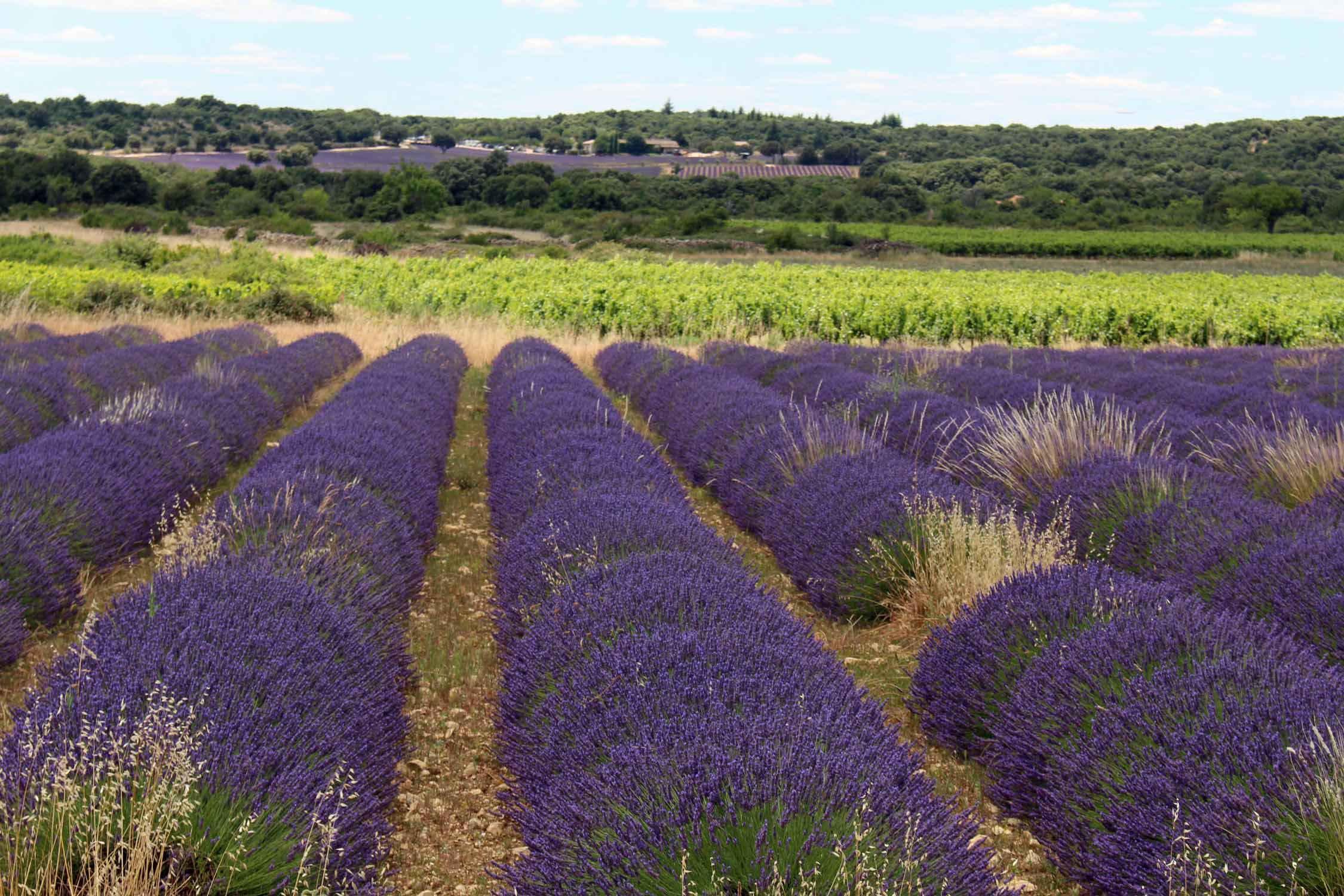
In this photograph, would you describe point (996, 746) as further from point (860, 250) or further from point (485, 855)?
point (860, 250)

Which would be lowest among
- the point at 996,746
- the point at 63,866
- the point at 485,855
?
the point at 485,855

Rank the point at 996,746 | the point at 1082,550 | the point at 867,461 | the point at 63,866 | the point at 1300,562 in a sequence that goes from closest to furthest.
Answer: the point at 63,866 < the point at 996,746 < the point at 1300,562 < the point at 1082,550 < the point at 867,461

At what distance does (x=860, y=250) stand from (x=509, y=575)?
46831 millimetres

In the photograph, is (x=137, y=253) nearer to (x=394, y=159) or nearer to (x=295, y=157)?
(x=295, y=157)

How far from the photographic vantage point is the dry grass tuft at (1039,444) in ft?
24.3

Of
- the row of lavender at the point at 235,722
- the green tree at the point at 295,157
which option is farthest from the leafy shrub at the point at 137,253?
the green tree at the point at 295,157

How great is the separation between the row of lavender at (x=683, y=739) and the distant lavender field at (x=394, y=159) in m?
71.4

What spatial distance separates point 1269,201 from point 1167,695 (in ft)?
243

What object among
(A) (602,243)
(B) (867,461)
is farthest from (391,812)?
(A) (602,243)

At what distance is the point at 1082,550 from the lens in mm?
6379

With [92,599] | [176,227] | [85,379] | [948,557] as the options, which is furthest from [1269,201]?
[92,599]

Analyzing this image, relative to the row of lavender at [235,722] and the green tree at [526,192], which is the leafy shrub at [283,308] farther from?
the green tree at [526,192]

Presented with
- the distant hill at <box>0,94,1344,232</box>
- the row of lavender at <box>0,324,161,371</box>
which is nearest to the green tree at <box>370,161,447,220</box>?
the distant hill at <box>0,94,1344,232</box>

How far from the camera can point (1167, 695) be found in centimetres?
356
